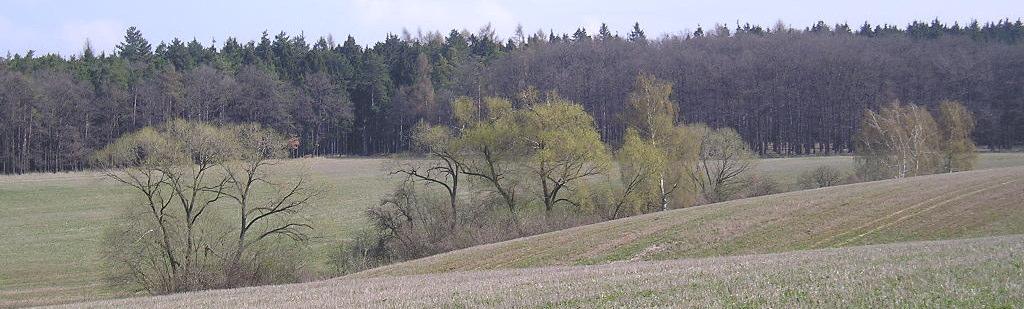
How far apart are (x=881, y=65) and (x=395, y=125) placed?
242ft

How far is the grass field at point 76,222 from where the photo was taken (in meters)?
41.4

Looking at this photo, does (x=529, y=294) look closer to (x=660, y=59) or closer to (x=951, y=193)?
(x=951, y=193)

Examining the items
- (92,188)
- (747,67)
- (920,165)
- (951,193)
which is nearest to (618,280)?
(951,193)

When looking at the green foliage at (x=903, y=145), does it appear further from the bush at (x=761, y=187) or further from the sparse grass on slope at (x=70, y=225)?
the sparse grass on slope at (x=70, y=225)

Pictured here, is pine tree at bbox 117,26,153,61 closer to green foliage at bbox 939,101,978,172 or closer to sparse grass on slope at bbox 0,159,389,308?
sparse grass on slope at bbox 0,159,389,308

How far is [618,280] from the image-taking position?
18312 millimetres

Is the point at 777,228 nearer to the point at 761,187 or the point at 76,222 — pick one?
the point at 761,187

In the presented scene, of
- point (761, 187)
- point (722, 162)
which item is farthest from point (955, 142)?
point (722, 162)

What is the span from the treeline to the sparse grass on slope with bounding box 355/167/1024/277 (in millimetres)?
54659

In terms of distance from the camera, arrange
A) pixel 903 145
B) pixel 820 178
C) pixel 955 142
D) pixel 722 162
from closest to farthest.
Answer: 1. pixel 903 145
2. pixel 722 162
3. pixel 820 178
4. pixel 955 142

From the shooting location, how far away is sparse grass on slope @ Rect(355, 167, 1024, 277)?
108 feet

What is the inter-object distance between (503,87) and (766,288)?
112167 millimetres

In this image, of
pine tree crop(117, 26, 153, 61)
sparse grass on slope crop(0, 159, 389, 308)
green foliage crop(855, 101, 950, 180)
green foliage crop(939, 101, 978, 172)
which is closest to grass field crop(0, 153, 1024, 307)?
sparse grass on slope crop(0, 159, 389, 308)

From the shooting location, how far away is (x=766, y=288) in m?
14.2
